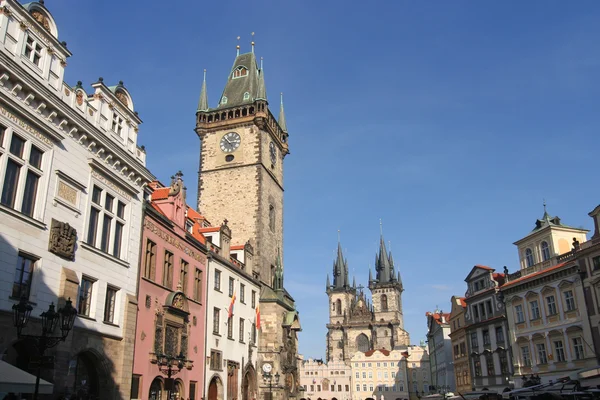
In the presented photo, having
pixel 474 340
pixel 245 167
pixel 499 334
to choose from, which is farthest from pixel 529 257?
pixel 245 167

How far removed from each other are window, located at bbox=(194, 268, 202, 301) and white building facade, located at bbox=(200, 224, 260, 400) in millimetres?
1134

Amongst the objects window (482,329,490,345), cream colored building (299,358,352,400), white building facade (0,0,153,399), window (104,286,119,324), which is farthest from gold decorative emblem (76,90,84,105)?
cream colored building (299,358,352,400)

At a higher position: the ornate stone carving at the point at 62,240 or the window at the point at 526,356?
the ornate stone carving at the point at 62,240

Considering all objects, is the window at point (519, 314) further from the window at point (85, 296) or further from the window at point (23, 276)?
the window at point (23, 276)

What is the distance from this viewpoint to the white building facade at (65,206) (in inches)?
744

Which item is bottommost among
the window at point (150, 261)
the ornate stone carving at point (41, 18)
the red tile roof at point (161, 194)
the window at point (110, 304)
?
the window at point (110, 304)

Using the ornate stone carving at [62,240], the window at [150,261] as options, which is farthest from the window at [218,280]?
the ornate stone carving at [62,240]

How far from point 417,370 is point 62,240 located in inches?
4442

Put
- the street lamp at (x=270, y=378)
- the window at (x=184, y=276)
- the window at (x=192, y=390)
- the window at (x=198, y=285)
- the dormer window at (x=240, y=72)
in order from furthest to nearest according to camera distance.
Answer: the dormer window at (x=240, y=72) < the street lamp at (x=270, y=378) < the window at (x=198, y=285) < the window at (x=184, y=276) < the window at (x=192, y=390)

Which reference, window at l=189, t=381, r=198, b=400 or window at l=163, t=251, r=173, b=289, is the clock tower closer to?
window at l=189, t=381, r=198, b=400

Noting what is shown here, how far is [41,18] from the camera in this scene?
2172 centimetres

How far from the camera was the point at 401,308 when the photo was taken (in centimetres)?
15625

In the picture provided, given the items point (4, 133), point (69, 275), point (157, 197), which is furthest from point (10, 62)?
point (157, 197)

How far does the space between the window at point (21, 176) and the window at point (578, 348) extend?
112ft
